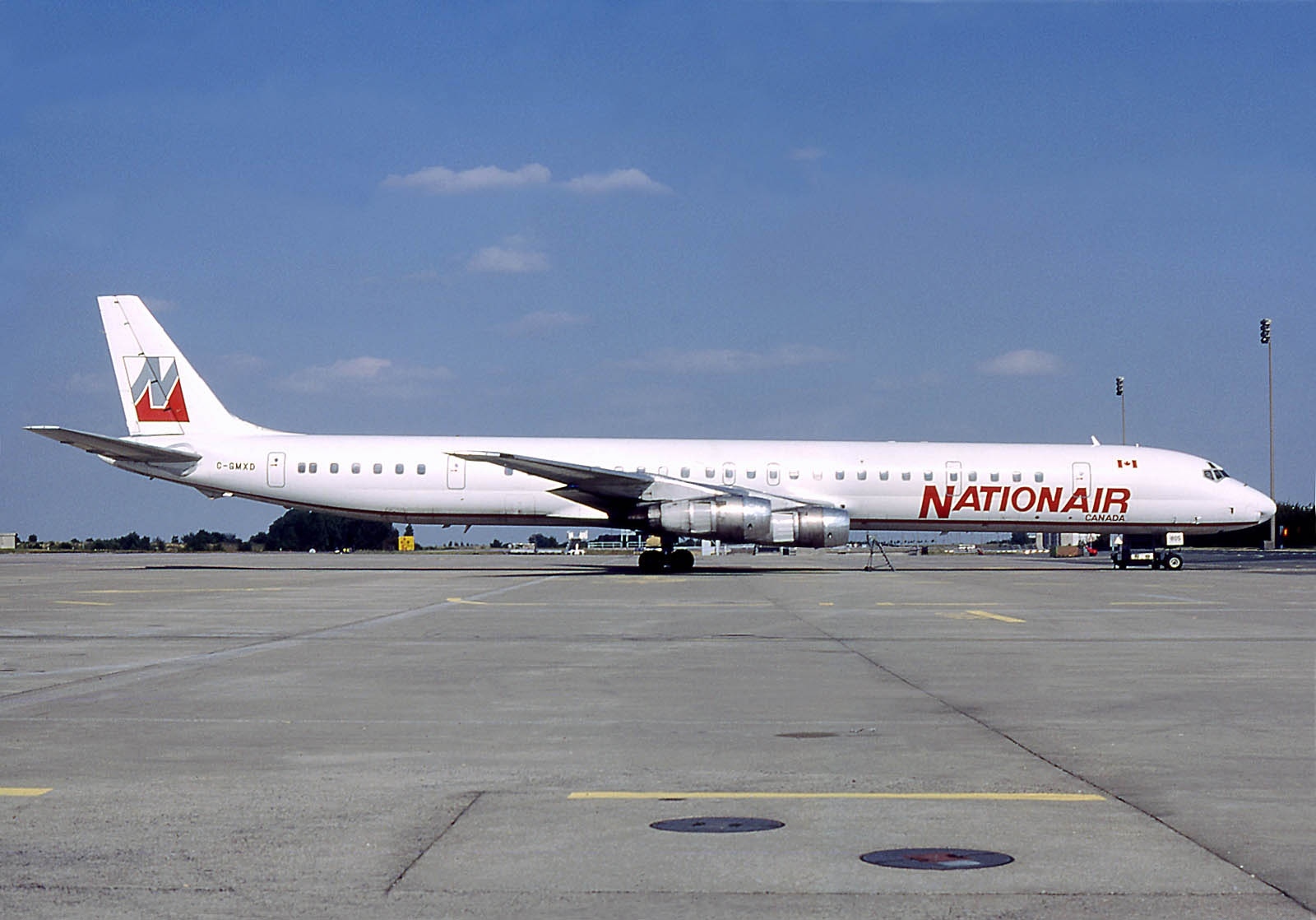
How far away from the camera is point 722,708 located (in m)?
10.2

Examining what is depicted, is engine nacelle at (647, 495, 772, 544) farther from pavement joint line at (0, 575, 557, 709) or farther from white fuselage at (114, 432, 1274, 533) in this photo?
pavement joint line at (0, 575, 557, 709)

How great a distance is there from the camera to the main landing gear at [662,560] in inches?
1513

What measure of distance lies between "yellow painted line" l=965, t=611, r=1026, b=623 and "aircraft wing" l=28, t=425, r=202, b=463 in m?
26.1

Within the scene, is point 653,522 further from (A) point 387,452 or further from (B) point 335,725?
(B) point 335,725

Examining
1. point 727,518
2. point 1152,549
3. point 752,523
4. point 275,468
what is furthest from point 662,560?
point 1152,549

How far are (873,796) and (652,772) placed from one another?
1.31 m

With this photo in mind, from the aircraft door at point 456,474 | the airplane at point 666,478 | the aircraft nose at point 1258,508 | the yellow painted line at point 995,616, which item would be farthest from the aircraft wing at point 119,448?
the aircraft nose at point 1258,508

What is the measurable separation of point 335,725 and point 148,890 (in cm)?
431

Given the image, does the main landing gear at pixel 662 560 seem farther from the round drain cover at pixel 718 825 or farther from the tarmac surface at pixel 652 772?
the round drain cover at pixel 718 825

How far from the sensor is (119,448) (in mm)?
39031

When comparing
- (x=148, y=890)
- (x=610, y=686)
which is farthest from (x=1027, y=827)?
(x=610, y=686)

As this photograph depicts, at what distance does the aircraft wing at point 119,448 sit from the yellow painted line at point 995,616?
26.1 m

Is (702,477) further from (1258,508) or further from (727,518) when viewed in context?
(1258,508)

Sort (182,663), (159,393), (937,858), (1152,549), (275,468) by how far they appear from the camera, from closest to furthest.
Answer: (937,858) → (182,663) → (275,468) → (159,393) → (1152,549)
